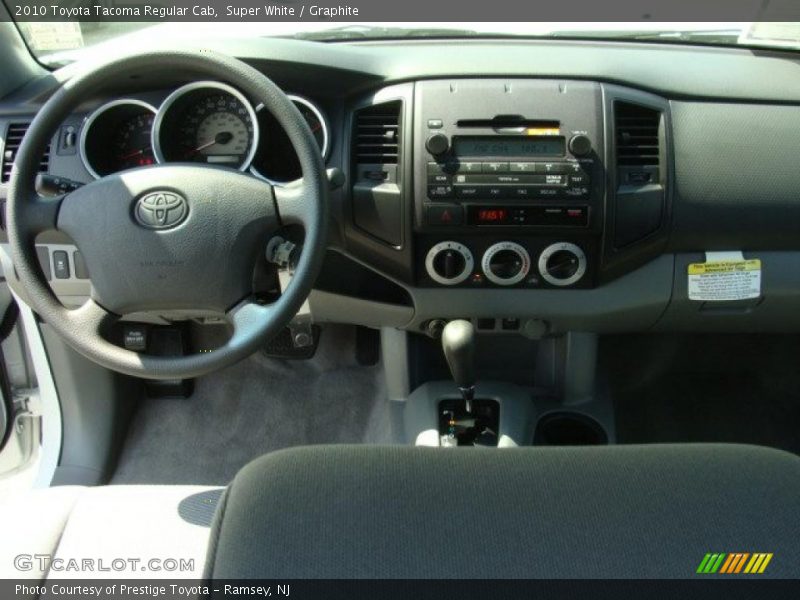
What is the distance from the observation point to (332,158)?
1657mm

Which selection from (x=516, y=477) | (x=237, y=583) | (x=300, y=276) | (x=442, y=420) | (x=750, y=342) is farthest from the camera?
(x=750, y=342)

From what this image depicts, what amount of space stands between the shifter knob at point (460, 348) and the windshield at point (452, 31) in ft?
2.27

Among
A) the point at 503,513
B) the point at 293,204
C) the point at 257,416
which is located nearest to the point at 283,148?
the point at 293,204

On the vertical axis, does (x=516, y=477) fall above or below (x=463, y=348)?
above

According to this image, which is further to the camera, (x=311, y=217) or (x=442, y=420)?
(x=442, y=420)

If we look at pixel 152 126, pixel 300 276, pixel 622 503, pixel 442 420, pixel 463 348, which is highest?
pixel 152 126

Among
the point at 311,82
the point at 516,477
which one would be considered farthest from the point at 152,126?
the point at 516,477

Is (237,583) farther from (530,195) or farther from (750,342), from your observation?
(750,342)

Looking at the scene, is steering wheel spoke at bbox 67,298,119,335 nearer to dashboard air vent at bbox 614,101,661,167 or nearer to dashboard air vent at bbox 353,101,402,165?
dashboard air vent at bbox 353,101,402,165

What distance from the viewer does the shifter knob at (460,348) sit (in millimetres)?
1648

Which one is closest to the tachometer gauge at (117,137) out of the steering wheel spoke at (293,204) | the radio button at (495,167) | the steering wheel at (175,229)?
the steering wheel at (175,229)

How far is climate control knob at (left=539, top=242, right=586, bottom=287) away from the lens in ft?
5.43

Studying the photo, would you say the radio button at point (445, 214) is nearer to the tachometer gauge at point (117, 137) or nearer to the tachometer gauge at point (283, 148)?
the tachometer gauge at point (283, 148)

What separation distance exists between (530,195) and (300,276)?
0.52 meters
